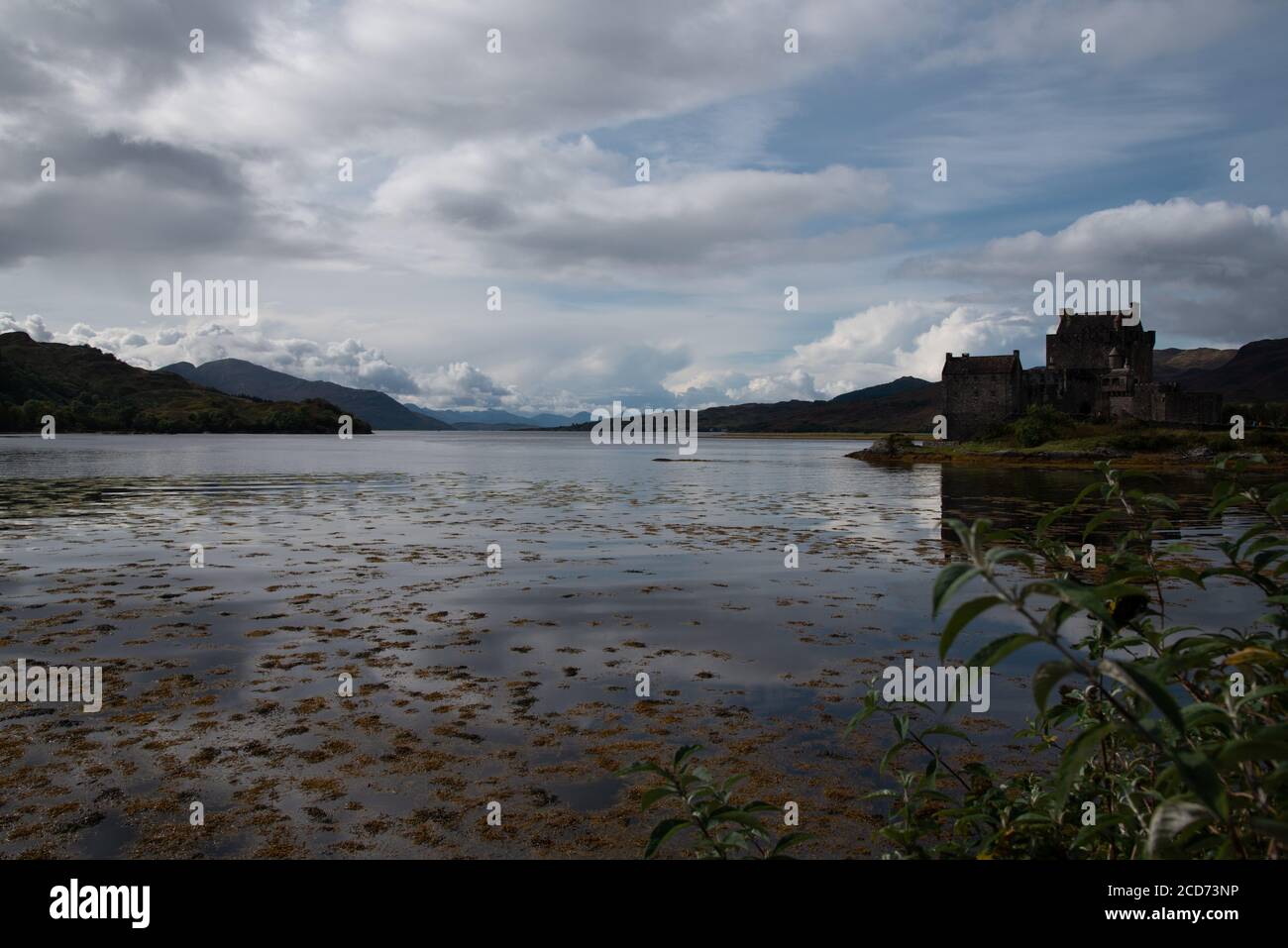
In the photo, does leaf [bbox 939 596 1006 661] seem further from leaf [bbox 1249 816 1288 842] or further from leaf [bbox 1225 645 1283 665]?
leaf [bbox 1225 645 1283 665]

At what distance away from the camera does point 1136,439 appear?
8525cm

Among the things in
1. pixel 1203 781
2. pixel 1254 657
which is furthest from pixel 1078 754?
pixel 1254 657

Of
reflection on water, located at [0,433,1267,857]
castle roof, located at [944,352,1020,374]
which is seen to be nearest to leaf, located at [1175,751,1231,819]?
reflection on water, located at [0,433,1267,857]

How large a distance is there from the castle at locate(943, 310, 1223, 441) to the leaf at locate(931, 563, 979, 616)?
117 meters

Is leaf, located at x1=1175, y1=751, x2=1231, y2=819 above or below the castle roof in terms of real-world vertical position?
below

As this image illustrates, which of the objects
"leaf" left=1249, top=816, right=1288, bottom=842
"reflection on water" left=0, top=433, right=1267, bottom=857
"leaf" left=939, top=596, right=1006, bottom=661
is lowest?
"reflection on water" left=0, top=433, right=1267, bottom=857

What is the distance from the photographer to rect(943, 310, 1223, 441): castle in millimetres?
108812

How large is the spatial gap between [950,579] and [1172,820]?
809mm

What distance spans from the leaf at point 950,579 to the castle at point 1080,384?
4599 inches

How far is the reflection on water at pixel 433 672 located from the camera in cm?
859

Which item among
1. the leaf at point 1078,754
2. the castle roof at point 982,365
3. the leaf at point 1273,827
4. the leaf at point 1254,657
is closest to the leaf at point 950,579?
the leaf at point 1078,754

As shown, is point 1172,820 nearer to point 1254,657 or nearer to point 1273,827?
point 1273,827

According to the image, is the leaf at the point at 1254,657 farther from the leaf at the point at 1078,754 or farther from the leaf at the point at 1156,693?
the leaf at the point at 1156,693
